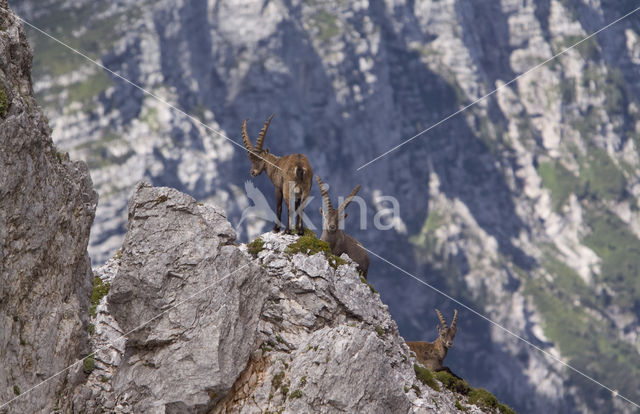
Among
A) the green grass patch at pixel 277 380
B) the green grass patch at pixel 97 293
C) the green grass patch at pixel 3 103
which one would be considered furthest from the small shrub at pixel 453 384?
the green grass patch at pixel 3 103

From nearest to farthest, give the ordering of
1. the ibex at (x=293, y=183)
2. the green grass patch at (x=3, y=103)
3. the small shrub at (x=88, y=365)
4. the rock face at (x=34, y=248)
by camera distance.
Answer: the rock face at (x=34, y=248), the green grass patch at (x=3, y=103), the small shrub at (x=88, y=365), the ibex at (x=293, y=183)

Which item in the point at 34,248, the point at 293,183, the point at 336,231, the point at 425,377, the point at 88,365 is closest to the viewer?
the point at 34,248

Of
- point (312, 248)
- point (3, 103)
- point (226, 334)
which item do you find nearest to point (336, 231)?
point (312, 248)

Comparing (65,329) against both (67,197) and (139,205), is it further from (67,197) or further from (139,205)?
(139,205)

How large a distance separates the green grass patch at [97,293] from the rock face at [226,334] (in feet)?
0.89

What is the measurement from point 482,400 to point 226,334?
12082mm

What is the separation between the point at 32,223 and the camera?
23047mm

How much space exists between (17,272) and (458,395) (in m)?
18.0

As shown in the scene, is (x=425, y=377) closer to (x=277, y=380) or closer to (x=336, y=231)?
(x=336, y=231)

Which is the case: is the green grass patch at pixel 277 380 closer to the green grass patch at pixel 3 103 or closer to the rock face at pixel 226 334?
the rock face at pixel 226 334

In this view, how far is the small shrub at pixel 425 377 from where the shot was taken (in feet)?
100

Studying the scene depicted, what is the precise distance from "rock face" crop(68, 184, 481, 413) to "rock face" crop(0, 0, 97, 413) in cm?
161

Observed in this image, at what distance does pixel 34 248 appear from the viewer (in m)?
23.0

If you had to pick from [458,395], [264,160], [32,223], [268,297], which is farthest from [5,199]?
[458,395]
